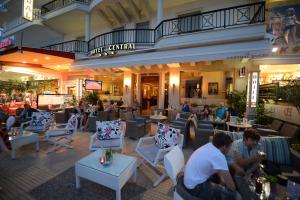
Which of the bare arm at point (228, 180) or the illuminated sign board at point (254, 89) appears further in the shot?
the illuminated sign board at point (254, 89)

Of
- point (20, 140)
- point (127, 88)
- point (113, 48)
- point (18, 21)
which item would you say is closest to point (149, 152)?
point (20, 140)

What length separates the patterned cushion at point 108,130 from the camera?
4.44 metres

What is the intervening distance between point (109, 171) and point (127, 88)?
892 cm

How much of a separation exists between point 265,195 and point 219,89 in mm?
8270

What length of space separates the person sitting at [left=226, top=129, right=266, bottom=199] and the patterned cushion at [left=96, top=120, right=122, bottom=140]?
2.82 m

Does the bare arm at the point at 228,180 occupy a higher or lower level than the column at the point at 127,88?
lower

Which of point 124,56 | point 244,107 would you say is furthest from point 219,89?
point 124,56

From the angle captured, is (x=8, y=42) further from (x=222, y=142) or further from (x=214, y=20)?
(x=222, y=142)

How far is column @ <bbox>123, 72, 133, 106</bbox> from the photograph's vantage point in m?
11.2

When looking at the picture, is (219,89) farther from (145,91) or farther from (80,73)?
(80,73)

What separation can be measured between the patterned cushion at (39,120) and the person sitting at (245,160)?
5560mm

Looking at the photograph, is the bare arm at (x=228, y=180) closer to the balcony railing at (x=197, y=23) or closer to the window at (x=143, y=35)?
the balcony railing at (x=197, y=23)

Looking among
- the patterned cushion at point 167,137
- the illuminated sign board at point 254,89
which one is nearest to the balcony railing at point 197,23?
the illuminated sign board at point 254,89

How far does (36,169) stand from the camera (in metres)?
3.60
